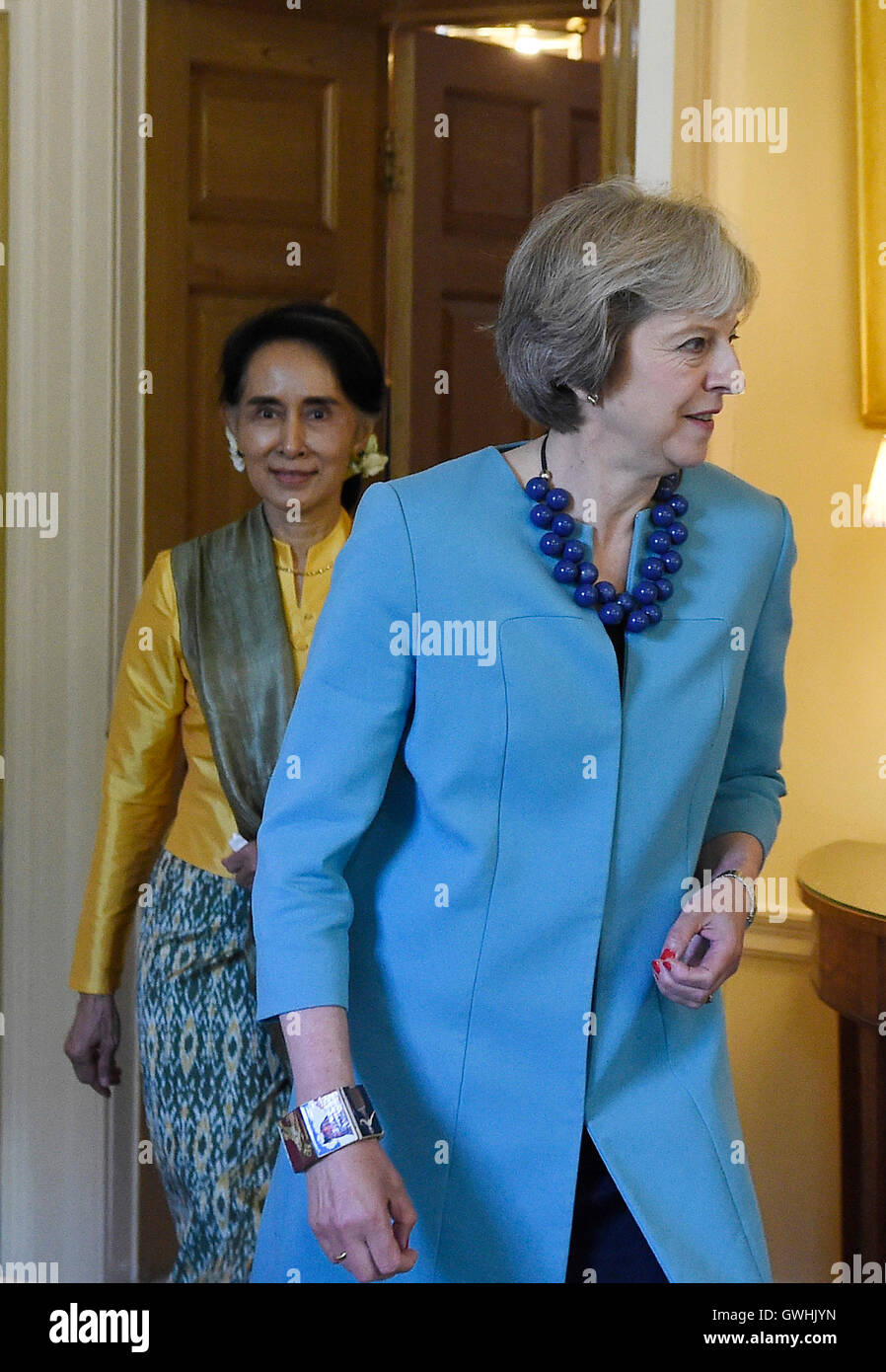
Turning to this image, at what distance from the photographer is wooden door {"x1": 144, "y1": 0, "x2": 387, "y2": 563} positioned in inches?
110

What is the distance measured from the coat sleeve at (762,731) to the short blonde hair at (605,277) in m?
0.23

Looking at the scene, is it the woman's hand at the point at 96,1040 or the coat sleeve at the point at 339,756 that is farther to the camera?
the woman's hand at the point at 96,1040

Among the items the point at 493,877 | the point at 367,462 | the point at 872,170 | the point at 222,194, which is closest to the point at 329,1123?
the point at 493,877

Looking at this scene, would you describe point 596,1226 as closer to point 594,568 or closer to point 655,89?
point 594,568

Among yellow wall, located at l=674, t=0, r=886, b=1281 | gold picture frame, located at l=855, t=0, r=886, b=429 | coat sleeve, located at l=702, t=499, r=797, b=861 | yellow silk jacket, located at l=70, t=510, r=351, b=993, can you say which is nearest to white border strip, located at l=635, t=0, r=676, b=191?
yellow wall, located at l=674, t=0, r=886, b=1281

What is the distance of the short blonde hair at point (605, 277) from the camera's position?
1.20 metres

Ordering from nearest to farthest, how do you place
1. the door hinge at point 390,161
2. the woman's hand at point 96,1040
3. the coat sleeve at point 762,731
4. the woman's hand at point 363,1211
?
the woman's hand at point 363,1211 → the coat sleeve at point 762,731 → the woman's hand at point 96,1040 → the door hinge at point 390,161

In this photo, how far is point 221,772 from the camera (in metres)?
1.93

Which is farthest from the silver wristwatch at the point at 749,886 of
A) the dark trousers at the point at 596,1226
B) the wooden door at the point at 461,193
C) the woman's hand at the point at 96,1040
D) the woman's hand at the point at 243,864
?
the wooden door at the point at 461,193

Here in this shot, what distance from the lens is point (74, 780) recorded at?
2.63 meters

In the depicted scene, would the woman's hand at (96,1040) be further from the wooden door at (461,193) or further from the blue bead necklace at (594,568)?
the wooden door at (461,193)

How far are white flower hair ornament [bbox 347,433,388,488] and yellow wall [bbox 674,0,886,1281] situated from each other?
0.61 metres

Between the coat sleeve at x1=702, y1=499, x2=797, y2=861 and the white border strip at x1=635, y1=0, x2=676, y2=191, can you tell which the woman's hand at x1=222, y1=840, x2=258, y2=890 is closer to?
the coat sleeve at x1=702, y1=499, x2=797, y2=861
